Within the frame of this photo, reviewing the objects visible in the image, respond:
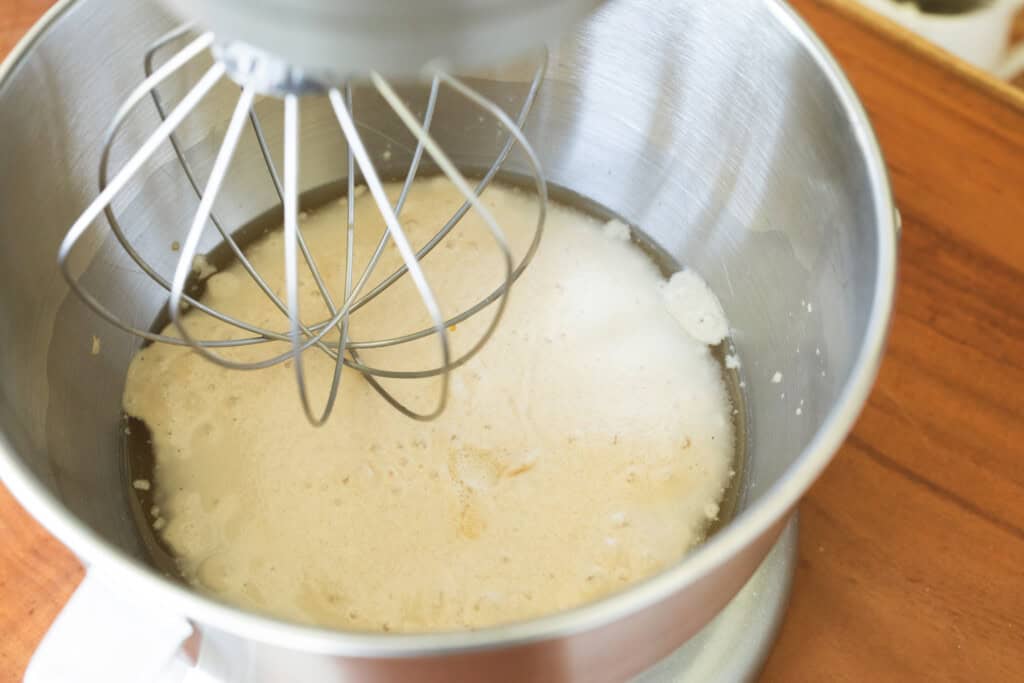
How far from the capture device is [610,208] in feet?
2.03

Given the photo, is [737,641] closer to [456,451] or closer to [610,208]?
[456,451]

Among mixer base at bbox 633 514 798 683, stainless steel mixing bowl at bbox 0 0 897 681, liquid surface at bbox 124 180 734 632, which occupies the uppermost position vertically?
stainless steel mixing bowl at bbox 0 0 897 681

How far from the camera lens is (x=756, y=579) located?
456 millimetres

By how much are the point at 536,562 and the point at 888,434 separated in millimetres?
193

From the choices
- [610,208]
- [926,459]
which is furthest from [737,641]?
[610,208]

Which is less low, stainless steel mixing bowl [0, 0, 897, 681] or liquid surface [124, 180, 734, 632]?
stainless steel mixing bowl [0, 0, 897, 681]

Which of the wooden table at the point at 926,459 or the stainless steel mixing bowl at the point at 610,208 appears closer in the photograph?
the stainless steel mixing bowl at the point at 610,208

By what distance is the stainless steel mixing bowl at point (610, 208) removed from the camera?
30 cm

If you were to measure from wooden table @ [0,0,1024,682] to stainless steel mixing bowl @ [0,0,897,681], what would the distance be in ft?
0.17

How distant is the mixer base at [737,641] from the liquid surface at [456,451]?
0.14 feet

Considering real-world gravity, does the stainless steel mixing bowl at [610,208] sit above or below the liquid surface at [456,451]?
above

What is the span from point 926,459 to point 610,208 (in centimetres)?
24

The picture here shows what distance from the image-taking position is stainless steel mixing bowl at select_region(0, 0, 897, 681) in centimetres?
30

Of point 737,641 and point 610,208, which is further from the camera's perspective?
point 610,208
